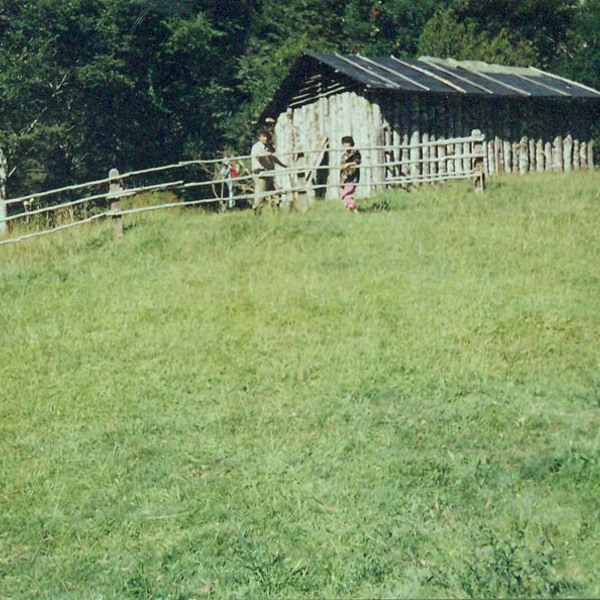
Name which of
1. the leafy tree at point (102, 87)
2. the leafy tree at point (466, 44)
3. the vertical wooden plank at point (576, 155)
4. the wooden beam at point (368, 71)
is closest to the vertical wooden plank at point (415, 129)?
the wooden beam at point (368, 71)

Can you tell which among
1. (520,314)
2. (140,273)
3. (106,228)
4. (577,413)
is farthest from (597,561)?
(106,228)

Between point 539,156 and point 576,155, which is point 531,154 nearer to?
point 539,156

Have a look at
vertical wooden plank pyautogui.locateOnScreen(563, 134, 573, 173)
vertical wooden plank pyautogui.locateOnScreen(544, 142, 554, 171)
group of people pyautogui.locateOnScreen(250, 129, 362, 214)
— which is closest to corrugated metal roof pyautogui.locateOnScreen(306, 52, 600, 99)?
vertical wooden plank pyautogui.locateOnScreen(563, 134, 573, 173)

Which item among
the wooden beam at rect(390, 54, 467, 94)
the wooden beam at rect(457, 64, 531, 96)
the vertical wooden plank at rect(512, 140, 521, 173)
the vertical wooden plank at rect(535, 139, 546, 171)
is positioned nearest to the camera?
the wooden beam at rect(390, 54, 467, 94)

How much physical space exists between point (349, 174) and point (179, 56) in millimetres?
22559

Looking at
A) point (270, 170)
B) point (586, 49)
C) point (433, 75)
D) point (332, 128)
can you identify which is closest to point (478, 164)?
point (270, 170)

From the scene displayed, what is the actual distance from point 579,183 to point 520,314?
9570mm

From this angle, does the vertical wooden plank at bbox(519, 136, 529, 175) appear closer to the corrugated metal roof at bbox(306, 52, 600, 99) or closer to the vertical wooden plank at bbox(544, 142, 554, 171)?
the vertical wooden plank at bbox(544, 142, 554, 171)

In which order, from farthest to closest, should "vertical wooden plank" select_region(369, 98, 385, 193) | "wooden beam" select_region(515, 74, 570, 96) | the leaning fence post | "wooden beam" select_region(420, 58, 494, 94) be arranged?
1. "wooden beam" select_region(515, 74, 570, 96)
2. "wooden beam" select_region(420, 58, 494, 94)
3. "vertical wooden plank" select_region(369, 98, 385, 193)
4. the leaning fence post

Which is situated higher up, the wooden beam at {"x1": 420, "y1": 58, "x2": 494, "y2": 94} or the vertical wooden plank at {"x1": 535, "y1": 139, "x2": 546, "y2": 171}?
the wooden beam at {"x1": 420, "y1": 58, "x2": 494, "y2": 94}

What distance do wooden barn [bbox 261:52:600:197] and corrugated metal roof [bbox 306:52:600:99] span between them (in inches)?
1.7

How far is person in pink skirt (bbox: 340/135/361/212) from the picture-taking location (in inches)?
677

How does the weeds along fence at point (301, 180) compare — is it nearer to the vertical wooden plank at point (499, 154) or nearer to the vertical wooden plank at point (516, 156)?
the vertical wooden plank at point (499, 154)

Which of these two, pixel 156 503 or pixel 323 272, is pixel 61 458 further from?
pixel 323 272
